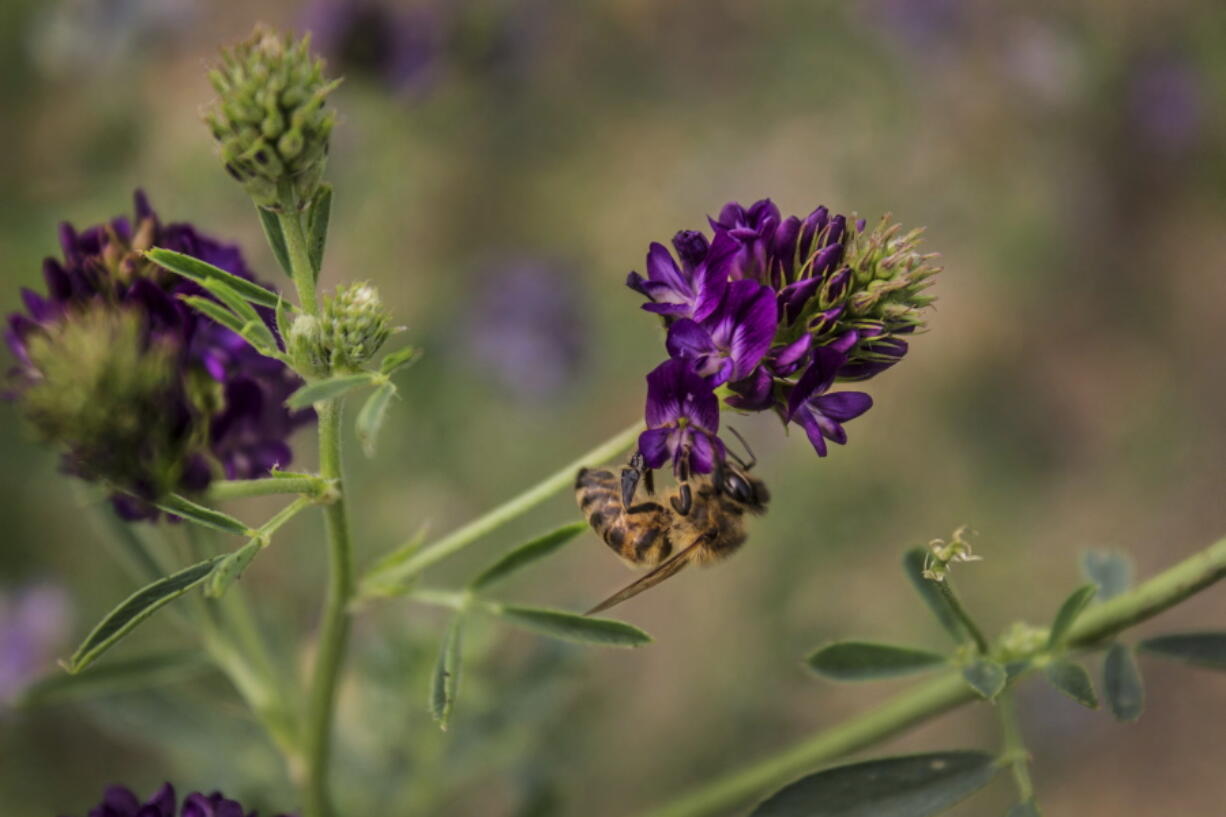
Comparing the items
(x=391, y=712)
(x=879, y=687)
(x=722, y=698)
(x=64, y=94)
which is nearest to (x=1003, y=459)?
(x=879, y=687)

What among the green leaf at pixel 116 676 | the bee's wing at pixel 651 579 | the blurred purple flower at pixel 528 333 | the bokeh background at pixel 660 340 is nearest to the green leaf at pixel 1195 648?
the bee's wing at pixel 651 579

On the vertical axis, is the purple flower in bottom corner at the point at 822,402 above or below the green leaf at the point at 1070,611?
above

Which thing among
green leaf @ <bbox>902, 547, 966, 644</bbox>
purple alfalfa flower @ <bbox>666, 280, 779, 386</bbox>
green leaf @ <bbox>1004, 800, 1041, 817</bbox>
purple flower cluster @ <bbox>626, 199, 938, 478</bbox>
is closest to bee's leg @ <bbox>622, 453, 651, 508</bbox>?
purple flower cluster @ <bbox>626, 199, 938, 478</bbox>

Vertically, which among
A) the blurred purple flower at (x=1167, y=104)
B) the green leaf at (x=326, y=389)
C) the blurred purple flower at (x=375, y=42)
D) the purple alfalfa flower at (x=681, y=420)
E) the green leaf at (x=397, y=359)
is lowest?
the purple alfalfa flower at (x=681, y=420)

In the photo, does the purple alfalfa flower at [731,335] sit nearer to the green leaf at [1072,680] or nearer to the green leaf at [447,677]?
the green leaf at [447,677]

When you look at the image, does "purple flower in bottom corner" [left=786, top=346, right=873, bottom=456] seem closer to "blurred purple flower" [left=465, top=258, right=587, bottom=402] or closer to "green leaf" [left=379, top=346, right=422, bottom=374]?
"green leaf" [left=379, top=346, right=422, bottom=374]

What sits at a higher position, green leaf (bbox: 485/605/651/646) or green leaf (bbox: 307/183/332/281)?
green leaf (bbox: 307/183/332/281)

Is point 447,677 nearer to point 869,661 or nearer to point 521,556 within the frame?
point 521,556
